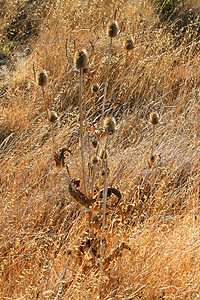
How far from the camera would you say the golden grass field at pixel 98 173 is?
154 cm

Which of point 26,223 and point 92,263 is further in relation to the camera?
point 26,223

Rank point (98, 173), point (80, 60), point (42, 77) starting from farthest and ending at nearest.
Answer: point (98, 173) → point (42, 77) → point (80, 60)

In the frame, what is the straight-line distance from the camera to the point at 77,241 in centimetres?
183

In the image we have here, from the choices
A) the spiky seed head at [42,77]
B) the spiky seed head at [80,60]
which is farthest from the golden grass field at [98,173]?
the spiky seed head at [42,77]

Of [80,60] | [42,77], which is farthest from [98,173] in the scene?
[80,60]

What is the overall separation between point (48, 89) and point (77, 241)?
6.27ft

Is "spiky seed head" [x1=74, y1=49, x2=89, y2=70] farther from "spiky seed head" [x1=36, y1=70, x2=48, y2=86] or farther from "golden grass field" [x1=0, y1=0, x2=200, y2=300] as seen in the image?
"spiky seed head" [x1=36, y1=70, x2=48, y2=86]

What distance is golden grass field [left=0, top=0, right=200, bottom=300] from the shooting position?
1.54 meters

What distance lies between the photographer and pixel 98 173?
240cm

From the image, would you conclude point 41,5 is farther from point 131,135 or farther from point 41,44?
point 131,135

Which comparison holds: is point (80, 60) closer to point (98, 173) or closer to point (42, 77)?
point (42, 77)

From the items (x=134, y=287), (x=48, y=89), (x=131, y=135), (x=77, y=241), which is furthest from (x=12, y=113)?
(x=134, y=287)

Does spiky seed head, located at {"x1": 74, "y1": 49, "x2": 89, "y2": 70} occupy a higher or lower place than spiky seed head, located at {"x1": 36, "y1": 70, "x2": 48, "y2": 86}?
higher

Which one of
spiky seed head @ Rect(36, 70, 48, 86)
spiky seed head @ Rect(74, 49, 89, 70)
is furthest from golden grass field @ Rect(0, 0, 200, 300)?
spiky seed head @ Rect(36, 70, 48, 86)
